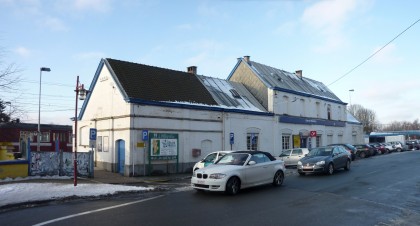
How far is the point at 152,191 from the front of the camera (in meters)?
14.4

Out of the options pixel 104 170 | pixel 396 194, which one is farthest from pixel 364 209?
pixel 104 170

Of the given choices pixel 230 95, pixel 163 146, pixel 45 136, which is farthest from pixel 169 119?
pixel 45 136

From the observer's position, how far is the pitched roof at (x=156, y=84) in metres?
22.9

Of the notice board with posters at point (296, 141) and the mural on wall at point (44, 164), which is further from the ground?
the notice board with posters at point (296, 141)

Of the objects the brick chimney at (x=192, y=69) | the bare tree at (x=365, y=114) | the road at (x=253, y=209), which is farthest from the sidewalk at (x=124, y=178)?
the bare tree at (x=365, y=114)

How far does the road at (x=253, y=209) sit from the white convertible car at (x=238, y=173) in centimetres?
35

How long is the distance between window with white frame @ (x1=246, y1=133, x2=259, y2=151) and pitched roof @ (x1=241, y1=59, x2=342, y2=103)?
5.54 meters

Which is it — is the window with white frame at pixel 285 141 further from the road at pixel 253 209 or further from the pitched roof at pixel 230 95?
the road at pixel 253 209

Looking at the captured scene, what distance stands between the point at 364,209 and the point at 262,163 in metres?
4.87

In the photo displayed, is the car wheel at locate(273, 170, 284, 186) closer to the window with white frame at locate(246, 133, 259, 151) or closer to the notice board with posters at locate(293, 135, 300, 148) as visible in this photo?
the window with white frame at locate(246, 133, 259, 151)

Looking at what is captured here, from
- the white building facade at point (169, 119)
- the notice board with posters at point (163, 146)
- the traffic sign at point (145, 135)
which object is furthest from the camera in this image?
the notice board with posters at point (163, 146)

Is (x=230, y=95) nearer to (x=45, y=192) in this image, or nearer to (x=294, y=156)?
(x=294, y=156)

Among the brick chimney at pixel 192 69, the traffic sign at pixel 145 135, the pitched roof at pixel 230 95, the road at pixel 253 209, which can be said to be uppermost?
the brick chimney at pixel 192 69

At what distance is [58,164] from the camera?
64.5ft
